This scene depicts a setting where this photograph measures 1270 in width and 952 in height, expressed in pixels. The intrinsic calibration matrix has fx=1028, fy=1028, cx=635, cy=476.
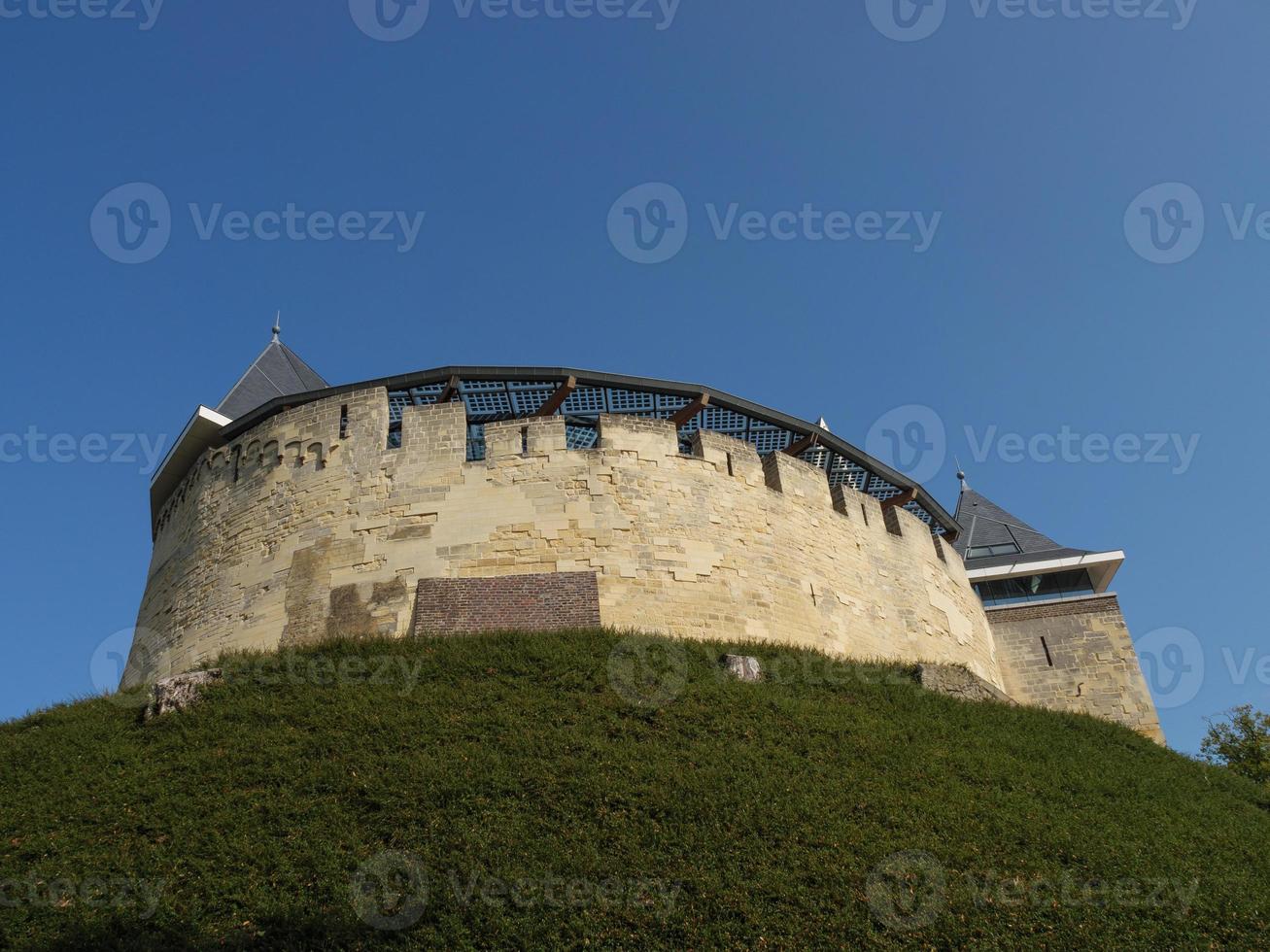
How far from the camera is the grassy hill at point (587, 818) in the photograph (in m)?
9.55

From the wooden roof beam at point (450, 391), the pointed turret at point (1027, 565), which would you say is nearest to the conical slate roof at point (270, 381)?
the wooden roof beam at point (450, 391)

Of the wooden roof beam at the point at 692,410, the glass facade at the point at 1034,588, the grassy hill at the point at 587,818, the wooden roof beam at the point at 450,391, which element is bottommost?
the grassy hill at the point at 587,818

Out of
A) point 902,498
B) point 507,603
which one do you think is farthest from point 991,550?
point 507,603

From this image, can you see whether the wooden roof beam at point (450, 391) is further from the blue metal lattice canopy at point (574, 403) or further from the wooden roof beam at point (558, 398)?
the wooden roof beam at point (558, 398)

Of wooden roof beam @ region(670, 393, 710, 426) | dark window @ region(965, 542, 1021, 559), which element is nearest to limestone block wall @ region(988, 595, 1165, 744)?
dark window @ region(965, 542, 1021, 559)

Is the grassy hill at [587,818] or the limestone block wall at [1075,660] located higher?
the limestone block wall at [1075,660]

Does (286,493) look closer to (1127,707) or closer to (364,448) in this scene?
(364,448)

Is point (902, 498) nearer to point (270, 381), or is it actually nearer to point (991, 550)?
point (991, 550)

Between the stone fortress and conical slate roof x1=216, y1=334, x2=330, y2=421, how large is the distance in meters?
0.11

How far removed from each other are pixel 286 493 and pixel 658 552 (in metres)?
7.13

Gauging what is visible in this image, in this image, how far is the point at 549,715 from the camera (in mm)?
13336

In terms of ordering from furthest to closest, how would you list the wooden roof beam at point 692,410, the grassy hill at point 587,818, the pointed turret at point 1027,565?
the pointed turret at point 1027,565, the wooden roof beam at point 692,410, the grassy hill at point 587,818

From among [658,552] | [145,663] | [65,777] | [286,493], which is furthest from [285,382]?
[65,777]

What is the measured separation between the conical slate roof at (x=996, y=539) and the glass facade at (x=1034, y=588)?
1.55 ft
